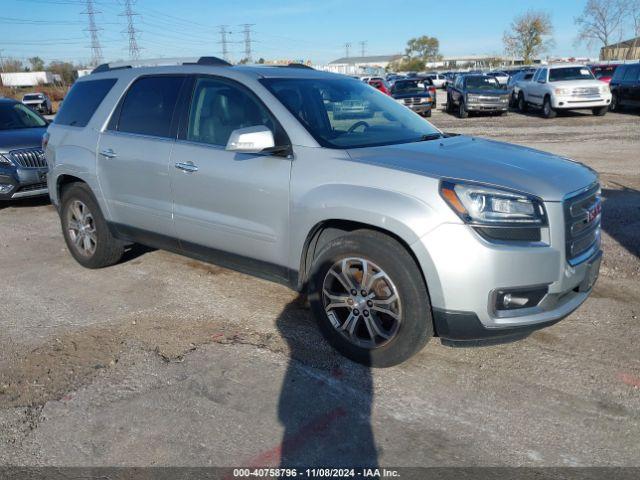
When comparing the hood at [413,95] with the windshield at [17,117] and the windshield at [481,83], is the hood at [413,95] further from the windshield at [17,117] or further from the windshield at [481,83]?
the windshield at [17,117]

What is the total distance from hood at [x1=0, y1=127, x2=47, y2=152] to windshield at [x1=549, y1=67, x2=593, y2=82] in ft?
61.6

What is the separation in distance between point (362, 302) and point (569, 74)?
21.1m

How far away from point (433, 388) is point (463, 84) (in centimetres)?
2249

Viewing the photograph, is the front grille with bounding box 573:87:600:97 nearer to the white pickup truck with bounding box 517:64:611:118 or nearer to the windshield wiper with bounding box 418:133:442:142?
the white pickup truck with bounding box 517:64:611:118

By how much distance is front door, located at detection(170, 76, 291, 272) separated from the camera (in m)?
3.96

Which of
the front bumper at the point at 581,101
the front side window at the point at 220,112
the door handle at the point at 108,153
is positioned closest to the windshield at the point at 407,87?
the front bumper at the point at 581,101

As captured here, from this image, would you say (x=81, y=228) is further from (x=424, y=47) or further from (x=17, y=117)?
(x=424, y=47)

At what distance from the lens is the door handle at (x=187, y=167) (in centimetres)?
436

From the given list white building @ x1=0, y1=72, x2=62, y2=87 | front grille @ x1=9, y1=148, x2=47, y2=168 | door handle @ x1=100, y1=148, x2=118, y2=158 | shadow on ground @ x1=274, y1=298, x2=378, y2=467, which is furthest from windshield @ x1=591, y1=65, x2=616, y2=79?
white building @ x1=0, y1=72, x2=62, y2=87

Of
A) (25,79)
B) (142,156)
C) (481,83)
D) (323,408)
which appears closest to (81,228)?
(142,156)

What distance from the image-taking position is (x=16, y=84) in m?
66.2

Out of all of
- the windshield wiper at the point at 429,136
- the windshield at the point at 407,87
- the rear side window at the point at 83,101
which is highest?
the rear side window at the point at 83,101

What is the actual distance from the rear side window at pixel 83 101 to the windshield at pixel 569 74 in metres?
19.9

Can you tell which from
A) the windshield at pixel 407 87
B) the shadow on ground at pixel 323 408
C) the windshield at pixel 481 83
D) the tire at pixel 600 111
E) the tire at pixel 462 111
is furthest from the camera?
the windshield at pixel 407 87
